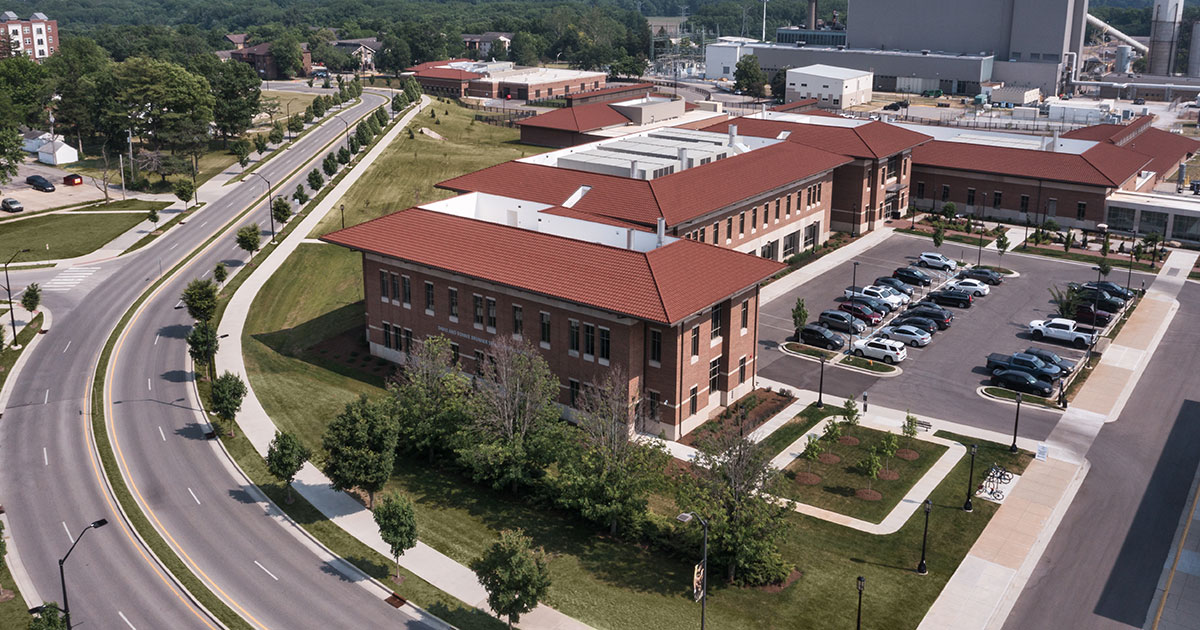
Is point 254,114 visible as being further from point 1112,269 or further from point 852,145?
point 1112,269

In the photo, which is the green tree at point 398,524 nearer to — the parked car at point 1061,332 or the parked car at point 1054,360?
the parked car at point 1054,360

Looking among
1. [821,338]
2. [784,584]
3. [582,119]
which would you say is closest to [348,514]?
[784,584]

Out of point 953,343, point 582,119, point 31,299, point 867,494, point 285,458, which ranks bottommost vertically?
point 867,494

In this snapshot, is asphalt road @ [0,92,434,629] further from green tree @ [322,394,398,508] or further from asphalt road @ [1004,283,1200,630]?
asphalt road @ [1004,283,1200,630]

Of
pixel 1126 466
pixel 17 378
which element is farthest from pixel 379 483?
pixel 1126 466

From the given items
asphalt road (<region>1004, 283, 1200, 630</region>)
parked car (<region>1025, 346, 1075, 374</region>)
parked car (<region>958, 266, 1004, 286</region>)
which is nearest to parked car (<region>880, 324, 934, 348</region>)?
parked car (<region>1025, 346, 1075, 374</region>)

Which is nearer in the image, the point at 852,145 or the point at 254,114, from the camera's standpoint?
the point at 852,145

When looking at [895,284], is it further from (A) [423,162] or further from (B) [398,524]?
(A) [423,162]

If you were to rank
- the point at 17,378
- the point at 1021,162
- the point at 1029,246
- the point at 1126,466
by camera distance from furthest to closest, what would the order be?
the point at 1021,162
the point at 1029,246
the point at 17,378
the point at 1126,466

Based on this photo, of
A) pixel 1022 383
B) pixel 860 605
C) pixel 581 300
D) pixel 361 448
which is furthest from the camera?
pixel 1022 383
